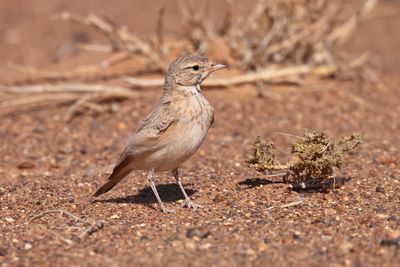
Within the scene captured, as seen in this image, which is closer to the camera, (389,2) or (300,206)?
(300,206)

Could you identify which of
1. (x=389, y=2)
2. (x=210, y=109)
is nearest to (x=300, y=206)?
(x=210, y=109)

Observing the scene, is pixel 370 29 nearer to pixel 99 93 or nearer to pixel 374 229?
pixel 99 93

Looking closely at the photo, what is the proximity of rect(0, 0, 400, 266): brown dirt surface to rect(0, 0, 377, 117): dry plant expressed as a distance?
0.93ft

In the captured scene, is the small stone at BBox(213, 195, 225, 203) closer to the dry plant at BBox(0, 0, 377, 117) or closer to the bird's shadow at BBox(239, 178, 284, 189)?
the bird's shadow at BBox(239, 178, 284, 189)

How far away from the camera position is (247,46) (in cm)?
1070

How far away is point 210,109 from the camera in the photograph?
5.91 meters

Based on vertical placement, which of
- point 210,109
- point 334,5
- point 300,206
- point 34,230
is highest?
point 334,5

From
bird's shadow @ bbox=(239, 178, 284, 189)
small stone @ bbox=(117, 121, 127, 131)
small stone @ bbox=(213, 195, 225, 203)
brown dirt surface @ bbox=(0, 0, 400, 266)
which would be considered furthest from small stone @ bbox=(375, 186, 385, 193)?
small stone @ bbox=(117, 121, 127, 131)

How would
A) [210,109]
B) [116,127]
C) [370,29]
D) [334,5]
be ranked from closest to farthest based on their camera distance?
[210,109] → [116,127] → [334,5] → [370,29]

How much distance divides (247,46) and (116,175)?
16.4 feet

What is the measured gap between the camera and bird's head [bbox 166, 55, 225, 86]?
609 centimetres

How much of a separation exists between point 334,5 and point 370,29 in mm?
4151

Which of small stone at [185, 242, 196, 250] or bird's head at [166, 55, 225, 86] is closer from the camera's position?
small stone at [185, 242, 196, 250]

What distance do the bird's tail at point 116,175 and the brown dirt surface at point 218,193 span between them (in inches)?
3.9
